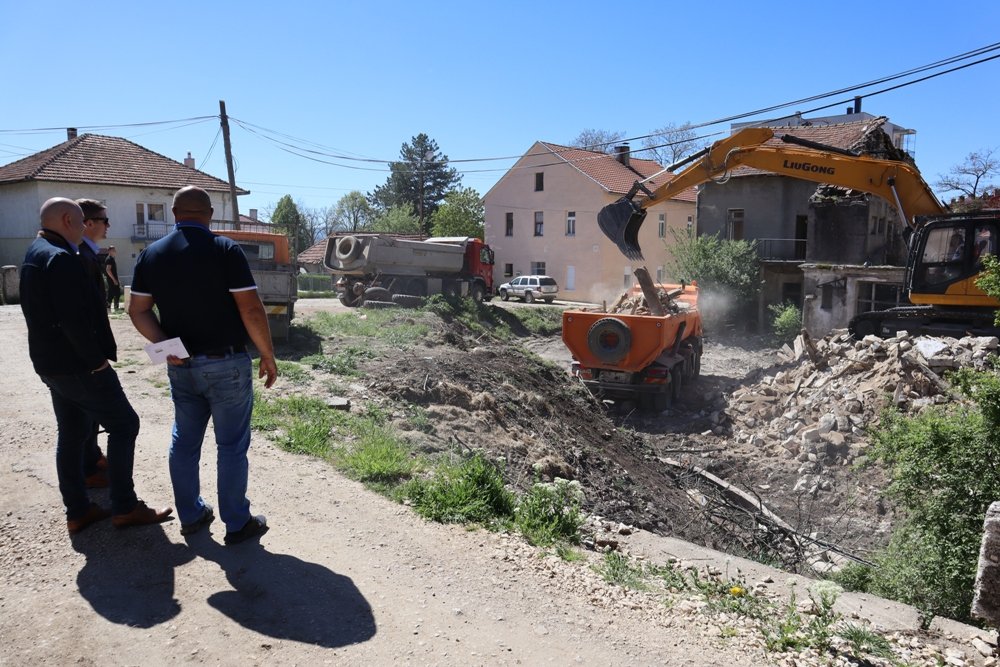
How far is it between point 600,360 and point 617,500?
6202mm

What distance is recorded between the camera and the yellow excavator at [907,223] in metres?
11.9

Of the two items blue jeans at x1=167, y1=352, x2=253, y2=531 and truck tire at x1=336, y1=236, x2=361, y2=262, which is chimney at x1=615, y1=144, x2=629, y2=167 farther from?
blue jeans at x1=167, y1=352, x2=253, y2=531

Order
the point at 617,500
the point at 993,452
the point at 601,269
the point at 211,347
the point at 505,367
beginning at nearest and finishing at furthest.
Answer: the point at 211,347
the point at 993,452
the point at 617,500
the point at 505,367
the point at 601,269

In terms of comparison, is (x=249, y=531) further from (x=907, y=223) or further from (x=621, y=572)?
(x=907, y=223)

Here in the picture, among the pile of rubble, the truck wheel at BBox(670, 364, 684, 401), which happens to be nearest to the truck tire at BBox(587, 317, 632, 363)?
the truck wheel at BBox(670, 364, 684, 401)

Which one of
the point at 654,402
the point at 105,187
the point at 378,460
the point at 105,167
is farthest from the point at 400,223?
the point at 378,460

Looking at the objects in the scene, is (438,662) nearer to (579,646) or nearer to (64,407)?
(579,646)

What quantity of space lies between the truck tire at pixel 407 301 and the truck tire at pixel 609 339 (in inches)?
377

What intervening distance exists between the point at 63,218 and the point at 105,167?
34051 millimetres

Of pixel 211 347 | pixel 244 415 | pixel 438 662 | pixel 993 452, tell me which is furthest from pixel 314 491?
pixel 993 452

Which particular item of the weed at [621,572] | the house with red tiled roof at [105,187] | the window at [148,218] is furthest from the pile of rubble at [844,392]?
the window at [148,218]

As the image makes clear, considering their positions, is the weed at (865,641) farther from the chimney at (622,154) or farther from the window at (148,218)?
the chimney at (622,154)

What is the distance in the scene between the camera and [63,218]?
3.97m

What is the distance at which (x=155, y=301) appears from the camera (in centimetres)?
380
